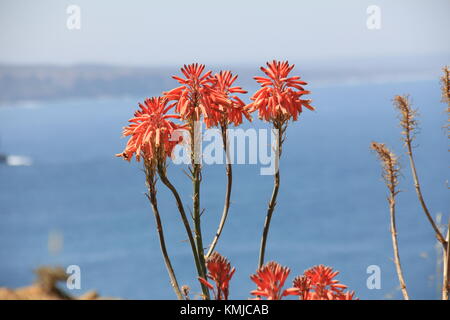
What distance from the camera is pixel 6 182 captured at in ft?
82.6

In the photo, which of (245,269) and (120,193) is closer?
(245,269)

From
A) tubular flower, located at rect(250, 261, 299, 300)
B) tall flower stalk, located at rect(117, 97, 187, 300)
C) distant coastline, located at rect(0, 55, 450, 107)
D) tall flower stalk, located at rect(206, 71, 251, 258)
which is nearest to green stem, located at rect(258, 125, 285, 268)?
tall flower stalk, located at rect(206, 71, 251, 258)

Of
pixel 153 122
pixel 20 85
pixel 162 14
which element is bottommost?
pixel 153 122

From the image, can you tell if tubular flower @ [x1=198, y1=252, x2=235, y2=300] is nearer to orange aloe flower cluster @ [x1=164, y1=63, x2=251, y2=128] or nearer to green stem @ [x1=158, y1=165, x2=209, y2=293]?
green stem @ [x1=158, y1=165, x2=209, y2=293]

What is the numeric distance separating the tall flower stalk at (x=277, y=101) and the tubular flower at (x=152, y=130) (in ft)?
0.95

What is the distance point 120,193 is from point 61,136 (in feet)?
25.9

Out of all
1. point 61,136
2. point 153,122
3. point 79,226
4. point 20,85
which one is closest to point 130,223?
point 79,226

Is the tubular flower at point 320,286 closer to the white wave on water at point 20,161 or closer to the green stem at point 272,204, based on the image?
the green stem at point 272,204

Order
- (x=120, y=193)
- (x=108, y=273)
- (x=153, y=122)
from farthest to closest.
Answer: (x=120, y=193), (x=108, y=273), (x=153, y=122)

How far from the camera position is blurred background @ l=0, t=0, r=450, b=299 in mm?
6152

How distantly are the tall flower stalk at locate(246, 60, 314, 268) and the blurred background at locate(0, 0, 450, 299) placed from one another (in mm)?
611

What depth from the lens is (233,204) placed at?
698 inches
